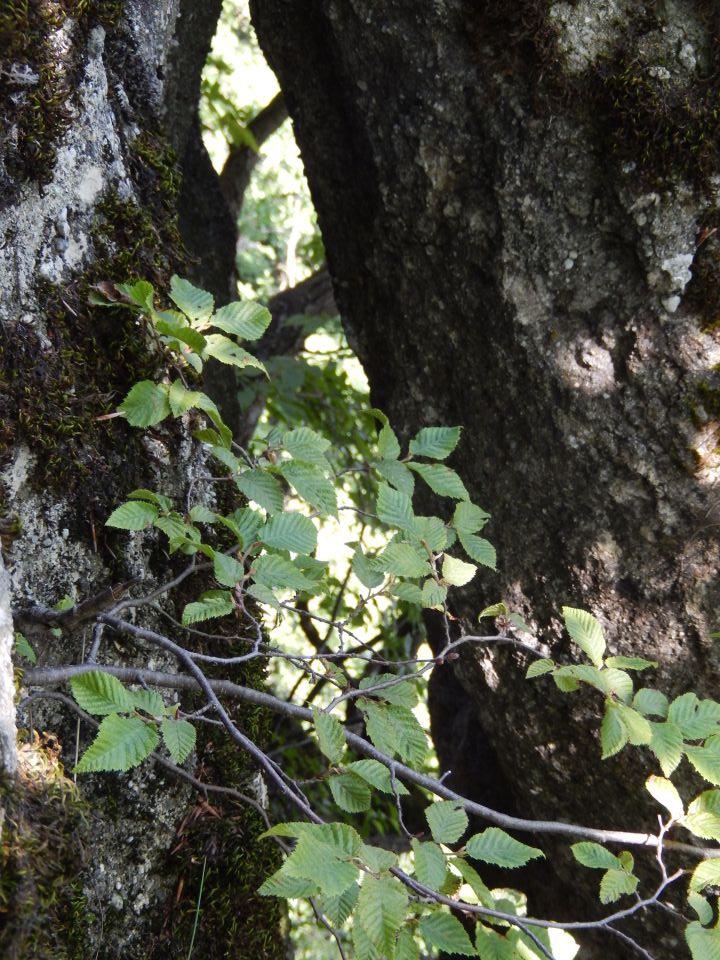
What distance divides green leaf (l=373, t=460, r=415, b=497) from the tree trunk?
18.7 inches

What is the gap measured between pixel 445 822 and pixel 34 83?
1.62 m

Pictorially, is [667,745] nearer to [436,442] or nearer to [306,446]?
[436,442]

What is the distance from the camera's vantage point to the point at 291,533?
63.3 inches

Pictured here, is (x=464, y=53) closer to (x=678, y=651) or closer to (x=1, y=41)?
(x=1, y=41)

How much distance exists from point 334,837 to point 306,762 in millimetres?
2718

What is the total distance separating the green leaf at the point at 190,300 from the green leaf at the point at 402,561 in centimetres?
59

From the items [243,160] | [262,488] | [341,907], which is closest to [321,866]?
[341,907]

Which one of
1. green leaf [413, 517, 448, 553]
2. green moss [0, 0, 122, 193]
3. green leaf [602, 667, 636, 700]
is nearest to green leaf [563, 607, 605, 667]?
green leaf [602, 667, 636, 700]

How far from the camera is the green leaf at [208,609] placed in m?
1.50

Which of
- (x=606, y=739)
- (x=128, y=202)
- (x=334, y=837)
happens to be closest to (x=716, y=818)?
(x=606, y=739)

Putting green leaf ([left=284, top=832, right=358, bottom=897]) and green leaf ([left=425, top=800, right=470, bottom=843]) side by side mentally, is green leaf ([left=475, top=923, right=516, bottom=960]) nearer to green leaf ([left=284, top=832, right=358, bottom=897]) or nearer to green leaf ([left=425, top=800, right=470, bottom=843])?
green leaf ([left=425, top=800, right=470, bottom=843])

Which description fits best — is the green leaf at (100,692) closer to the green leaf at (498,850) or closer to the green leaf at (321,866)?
the green leaf at (321,866)

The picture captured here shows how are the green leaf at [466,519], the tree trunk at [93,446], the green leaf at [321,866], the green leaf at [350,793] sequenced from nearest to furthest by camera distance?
the green leaf at [321,866] → the green leaf at [350,793] → the tree trunk at [93,446] → the green leaf at [466,519]

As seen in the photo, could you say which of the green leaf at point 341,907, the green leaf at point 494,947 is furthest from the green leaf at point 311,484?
the green leaf at point 494,947
